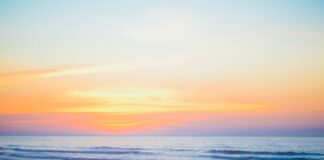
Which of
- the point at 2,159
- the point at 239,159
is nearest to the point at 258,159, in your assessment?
the point at 239,159

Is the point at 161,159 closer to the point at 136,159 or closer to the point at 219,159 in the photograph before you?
the point at 136,159

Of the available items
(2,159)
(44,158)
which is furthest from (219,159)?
(2,159)

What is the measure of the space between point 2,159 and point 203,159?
16308 millimetres

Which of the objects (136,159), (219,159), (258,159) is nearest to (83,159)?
(136,159)

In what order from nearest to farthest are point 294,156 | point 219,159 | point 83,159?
point 83,159 → point 219,159 → point 294,156

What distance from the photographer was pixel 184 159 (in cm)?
2870

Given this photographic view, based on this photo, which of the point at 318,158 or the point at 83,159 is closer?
the point at 83,159

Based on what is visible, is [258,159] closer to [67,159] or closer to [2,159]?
[67,159]

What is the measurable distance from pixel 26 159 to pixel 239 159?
17.8 meters

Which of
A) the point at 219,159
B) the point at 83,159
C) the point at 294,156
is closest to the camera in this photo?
the point at 83,159

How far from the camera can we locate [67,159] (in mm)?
28219

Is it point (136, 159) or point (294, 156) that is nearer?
point (136, 159)

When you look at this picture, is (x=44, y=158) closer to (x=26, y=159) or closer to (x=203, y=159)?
(x=26, y=159)

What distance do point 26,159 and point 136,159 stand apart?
9.13 m
